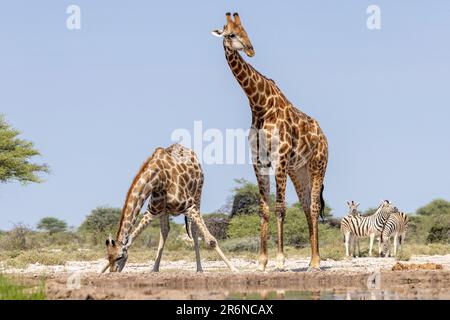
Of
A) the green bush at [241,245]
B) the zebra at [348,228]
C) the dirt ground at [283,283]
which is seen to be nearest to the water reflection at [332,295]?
the dirt ground at [283,283]

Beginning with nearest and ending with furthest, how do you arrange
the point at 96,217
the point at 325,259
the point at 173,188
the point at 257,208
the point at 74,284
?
the point at 74,284 < the point at 173,188 < the point at 325,259 < the point at 257,208 < the point at 96,217

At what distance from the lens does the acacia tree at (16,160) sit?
31594 millimetres

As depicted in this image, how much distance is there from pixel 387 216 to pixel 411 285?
13.3 m

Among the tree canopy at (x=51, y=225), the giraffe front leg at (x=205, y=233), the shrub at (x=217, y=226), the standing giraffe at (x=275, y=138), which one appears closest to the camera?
the giraffe front leg at (x=205, y=233)

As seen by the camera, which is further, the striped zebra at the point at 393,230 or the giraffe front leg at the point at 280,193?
the striped zebra at the point at 393,230

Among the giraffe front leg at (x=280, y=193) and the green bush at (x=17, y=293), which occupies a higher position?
the giraffe front leg at (x=280, y=193)

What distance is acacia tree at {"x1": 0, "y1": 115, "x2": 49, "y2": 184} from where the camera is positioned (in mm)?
31594

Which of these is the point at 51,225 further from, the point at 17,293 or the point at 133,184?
the point at 17,293

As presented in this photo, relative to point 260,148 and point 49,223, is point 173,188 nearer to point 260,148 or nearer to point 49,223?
point 260,148

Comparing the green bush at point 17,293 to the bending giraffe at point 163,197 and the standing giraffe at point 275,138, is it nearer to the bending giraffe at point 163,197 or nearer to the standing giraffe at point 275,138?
the bending giraffe at point 163,197
